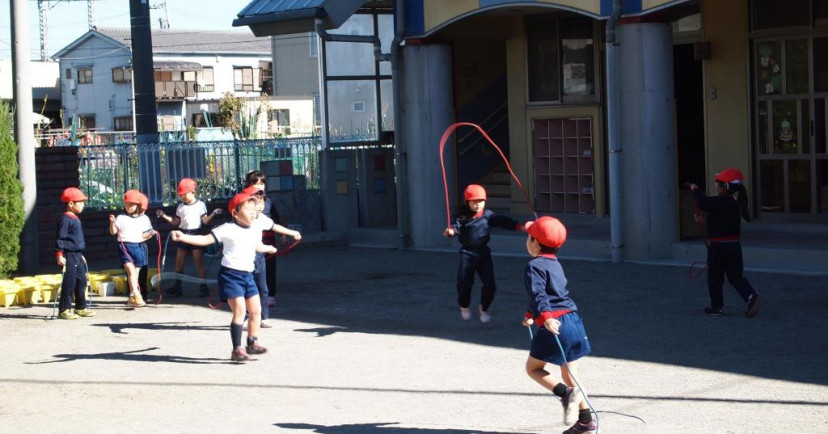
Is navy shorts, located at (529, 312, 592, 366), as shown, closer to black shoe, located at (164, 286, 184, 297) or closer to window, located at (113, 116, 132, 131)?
black shoe, located at (164, 286, 184, 297)

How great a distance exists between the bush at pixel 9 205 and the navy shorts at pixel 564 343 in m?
10.8

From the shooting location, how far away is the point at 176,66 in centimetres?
6272

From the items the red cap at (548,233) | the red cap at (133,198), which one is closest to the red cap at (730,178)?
the red cap at (548,233)

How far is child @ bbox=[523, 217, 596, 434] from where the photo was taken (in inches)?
299

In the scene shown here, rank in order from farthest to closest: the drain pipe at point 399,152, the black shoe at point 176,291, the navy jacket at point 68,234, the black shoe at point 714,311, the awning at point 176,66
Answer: the awning at point 176,66 < the drain pipe at point 399,152 < the black shoe at point 176,291 < the navy jacket at point 68,234 < the black shoe at point 714,311

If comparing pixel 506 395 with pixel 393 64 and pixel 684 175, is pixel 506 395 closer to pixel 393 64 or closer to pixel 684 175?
pixel 393 64

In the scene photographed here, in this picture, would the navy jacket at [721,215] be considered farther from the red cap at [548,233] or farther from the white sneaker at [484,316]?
the red cap at [548,233]

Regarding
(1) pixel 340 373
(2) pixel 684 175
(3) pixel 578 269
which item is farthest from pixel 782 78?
(1) pixel 340 373

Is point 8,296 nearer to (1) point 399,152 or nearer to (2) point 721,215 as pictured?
(1) point 399,152

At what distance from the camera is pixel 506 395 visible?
8945mm

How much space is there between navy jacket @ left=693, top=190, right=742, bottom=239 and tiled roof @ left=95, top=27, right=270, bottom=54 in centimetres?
5571

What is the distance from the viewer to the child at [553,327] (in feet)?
24.9

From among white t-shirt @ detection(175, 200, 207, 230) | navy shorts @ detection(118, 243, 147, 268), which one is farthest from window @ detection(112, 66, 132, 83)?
navy shorts @ detection(118, 243, 147, 268)

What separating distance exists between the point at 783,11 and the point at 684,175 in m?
4.02
